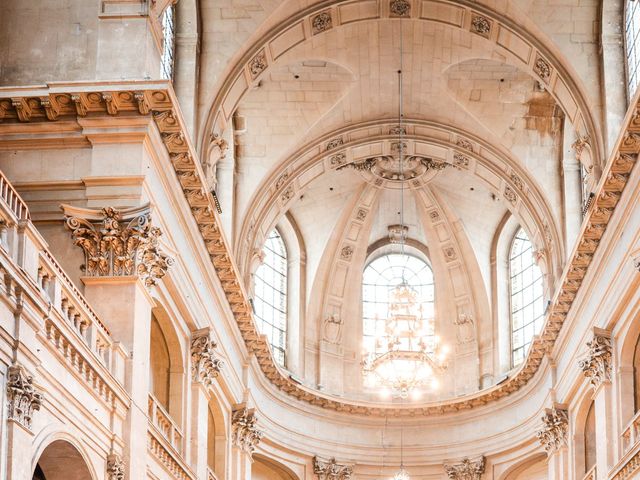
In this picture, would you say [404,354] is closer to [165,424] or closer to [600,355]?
[600,355]

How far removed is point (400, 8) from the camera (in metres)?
24.5

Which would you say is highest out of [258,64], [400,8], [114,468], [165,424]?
[400,8]

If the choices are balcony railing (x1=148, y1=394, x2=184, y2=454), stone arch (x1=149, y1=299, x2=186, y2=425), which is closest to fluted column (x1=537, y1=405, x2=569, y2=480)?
stone arch (x1=149, y1=299, x2=186, y2=425)

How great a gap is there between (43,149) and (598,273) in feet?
33.7

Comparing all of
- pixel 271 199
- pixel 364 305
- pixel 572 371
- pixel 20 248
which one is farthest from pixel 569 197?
pixel 20 248

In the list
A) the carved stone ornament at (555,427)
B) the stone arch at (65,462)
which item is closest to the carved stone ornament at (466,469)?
the carved stone ornament at (555,427)

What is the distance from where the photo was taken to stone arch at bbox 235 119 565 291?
27.3 metres

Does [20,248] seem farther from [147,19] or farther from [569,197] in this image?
[569,197]

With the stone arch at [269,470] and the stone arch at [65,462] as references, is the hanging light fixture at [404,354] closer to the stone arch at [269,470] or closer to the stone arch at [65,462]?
the stone arch at [269,470]

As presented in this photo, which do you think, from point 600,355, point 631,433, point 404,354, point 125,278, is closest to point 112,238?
point 125,278

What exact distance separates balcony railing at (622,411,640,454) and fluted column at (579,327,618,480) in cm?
57

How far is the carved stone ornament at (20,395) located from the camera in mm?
12297

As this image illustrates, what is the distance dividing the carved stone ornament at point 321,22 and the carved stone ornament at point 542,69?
3.92 m

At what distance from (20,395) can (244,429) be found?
15.0 meters
